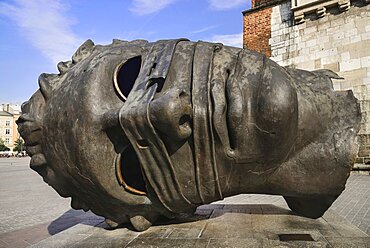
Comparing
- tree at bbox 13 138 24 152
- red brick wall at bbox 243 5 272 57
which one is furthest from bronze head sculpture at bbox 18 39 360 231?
tree at bbox 13 138 24 152

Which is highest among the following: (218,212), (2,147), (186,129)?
(186,129)

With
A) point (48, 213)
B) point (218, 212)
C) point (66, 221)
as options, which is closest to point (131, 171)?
point (218, 212)

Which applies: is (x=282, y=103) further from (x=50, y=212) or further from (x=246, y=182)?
(x=50, y=212)

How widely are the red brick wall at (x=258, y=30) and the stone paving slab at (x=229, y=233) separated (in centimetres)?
1027

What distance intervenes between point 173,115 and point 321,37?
10870 mm

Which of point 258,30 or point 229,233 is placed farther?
point 258,30

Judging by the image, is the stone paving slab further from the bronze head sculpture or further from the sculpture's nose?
the sculpture's nose

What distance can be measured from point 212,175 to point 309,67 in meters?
10.2

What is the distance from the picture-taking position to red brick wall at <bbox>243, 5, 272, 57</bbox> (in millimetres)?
12898

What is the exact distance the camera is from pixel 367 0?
33.7ft

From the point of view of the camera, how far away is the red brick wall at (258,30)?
42.3ft

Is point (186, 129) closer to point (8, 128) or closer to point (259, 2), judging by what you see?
point (259, 2)

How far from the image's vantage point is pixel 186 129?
7.58 ft

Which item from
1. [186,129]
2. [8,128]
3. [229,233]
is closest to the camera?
[186,129]
